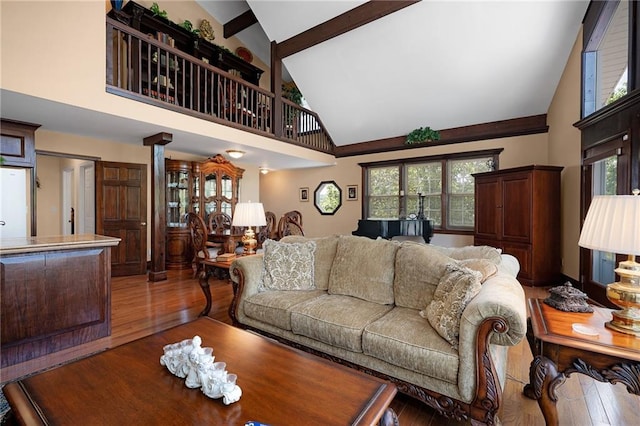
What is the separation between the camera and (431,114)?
5.75m

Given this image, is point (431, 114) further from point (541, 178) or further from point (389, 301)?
point (389, 301)

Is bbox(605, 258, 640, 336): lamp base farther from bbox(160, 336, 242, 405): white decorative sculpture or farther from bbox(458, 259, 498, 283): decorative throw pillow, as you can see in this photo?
bbox(160, 336, 242, 405): white decorative sculpture

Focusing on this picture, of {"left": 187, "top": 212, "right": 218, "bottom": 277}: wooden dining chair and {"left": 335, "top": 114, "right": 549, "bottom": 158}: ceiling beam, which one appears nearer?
{"left": 187, "top": 212, "right": 218, "bottom": 277}: wooden dining chair

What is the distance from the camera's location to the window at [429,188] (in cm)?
573

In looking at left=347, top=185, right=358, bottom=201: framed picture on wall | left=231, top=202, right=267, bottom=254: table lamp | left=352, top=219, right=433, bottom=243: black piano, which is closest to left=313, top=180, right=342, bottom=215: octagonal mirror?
left=347, top=185, right=358, bottom=201: framed picture on wall

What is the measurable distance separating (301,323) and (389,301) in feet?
2.29

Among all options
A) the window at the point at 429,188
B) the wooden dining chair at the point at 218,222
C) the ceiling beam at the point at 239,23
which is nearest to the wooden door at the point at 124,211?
the wooden dining chair at the point at 218,222

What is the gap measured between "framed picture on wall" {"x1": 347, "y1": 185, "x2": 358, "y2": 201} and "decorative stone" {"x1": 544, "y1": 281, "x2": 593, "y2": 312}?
5478 millimetres

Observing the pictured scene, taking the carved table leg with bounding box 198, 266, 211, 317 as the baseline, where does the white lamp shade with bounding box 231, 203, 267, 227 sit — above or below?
above

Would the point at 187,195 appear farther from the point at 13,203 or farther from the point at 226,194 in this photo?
the point at 13,203

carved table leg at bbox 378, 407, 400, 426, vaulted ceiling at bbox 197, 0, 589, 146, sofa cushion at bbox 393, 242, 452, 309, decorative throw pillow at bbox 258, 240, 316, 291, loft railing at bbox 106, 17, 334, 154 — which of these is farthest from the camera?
vaulted ceiling at bbox 197, 0, 589, 146

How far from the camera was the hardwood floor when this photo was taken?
1.65 m

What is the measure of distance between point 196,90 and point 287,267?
144 inches

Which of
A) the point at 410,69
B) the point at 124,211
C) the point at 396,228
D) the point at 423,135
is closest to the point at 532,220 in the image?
the point at 396,228
